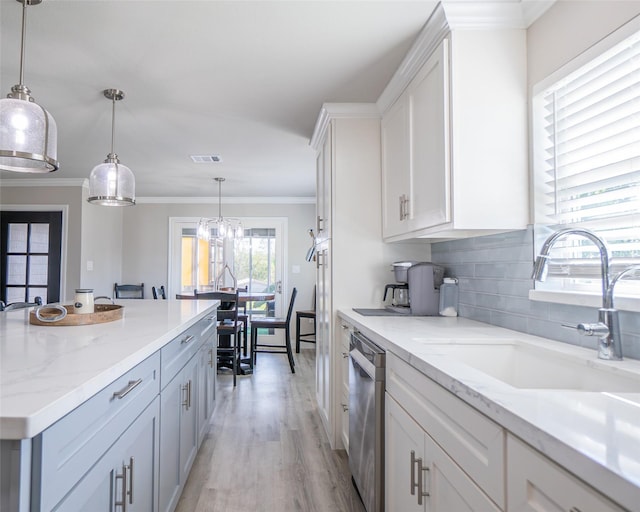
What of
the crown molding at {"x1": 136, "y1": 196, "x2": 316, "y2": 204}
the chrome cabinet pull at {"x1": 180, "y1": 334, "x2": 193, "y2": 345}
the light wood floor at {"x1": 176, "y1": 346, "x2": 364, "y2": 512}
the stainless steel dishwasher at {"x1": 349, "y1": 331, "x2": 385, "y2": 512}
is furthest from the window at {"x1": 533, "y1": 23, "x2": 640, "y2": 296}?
the crown molding at {"x1": 136, "y1": 196, "x2": 316, "y2": 204}

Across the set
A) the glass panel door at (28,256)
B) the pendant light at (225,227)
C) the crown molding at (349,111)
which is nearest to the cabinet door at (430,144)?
the crown molding at (349,111)

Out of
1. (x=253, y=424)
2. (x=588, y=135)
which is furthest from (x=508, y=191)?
(x=253, y=424)

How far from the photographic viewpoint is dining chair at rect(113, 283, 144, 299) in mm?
5949

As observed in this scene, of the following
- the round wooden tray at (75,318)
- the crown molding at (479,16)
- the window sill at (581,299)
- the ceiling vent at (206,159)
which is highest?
the ceiling vent at (206,159)

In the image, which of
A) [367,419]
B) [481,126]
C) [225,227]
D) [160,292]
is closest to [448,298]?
[367,419]

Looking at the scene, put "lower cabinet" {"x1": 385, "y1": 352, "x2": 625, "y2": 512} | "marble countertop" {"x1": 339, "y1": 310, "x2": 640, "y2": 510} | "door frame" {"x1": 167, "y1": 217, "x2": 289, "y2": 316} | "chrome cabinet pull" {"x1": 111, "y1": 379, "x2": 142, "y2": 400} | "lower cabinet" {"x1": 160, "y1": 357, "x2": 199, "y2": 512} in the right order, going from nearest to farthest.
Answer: "marble countertop" {"x1": 339, "y1": 310, "x2": 640, "y2": 510} → "lower cabinet" {"x1": 385, "y1": 352, "x2": 625, "y2": 512} → "chrome cabinet pull" {"x1": 111, "y1": 379, "x2": 142, "y2": 400} → "lower cabinet" {"x1": 160, "y1": 357, "x2": 199, "y2": 512} → "door frame" {"x1": 167, "y1": 217, "x2": 289, "y2": 316}

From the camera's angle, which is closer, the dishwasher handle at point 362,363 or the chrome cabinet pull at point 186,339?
the dishwasher handle at point 362,363

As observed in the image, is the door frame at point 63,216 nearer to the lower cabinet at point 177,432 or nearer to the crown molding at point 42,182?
the crown molding at point 42,182

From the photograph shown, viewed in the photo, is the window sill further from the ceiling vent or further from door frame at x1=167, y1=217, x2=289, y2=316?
door frame at x1=167, y1=217, x2=289, y2=316

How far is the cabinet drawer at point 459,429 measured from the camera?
0.82 m

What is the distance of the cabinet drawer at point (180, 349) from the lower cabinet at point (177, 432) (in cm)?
4

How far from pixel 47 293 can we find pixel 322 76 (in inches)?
184

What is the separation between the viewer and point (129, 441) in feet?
4.00

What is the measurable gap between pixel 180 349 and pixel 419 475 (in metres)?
1.22
